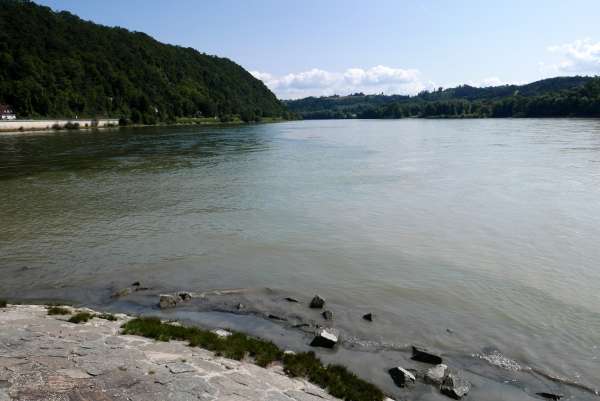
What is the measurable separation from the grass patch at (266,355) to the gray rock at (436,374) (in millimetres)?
1439

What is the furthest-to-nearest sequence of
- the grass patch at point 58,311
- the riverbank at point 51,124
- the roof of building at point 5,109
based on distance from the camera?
1. the roof of building at point 5,109
2. the riverbank at point 51,124
3. the grass patch at point 58,311

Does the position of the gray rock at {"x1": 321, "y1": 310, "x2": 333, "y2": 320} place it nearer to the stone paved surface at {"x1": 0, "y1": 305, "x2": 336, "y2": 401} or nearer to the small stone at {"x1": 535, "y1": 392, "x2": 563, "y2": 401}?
the stone paved surface at {"x1": 0, "y1": 305, "x2": 336, "y2": 401}

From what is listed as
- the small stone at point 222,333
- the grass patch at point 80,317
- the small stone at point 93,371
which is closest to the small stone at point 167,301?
the grass patch at point 80,317

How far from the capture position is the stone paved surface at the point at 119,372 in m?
8.95

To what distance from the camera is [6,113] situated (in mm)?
160000

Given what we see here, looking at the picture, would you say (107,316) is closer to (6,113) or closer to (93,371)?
(93,371)

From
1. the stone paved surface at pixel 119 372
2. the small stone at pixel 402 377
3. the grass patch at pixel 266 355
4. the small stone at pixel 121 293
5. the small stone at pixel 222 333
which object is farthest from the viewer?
the small stone at pixel 121 293

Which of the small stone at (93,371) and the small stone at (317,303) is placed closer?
the small stone at (93,371)

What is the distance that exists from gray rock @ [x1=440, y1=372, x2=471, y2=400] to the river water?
327 millimetres

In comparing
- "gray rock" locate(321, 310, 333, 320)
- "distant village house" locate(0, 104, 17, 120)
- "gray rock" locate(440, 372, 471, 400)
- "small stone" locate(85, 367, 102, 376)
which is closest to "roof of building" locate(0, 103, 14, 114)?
"distant village house" locate(0, 104, 17, 120)

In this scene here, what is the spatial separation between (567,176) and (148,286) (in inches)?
1589

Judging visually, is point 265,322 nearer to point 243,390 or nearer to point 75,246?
point 243,390

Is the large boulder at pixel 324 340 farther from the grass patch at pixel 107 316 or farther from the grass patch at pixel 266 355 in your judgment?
the grass patch at pixel 107 316

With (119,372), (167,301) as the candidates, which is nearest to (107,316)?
(167,301)
